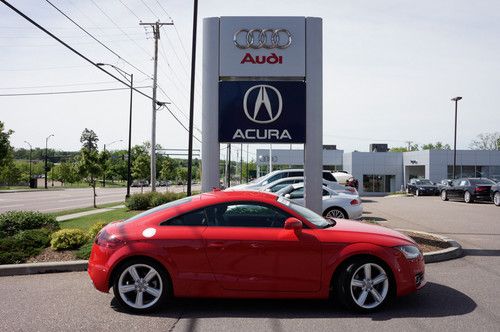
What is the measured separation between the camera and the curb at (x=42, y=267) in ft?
25.1

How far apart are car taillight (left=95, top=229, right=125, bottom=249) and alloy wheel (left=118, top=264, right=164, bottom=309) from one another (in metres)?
0.31

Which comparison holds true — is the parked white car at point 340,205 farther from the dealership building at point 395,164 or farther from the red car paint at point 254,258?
the dealership building at point 395,164

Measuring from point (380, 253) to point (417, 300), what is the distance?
1.05 metres

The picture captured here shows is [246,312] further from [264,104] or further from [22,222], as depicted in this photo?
[22,222]

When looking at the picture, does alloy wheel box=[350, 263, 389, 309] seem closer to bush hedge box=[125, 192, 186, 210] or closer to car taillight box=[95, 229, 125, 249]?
car taillight box=[95, 229, 125, 249]

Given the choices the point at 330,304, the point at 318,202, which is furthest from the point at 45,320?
the point at 318,202

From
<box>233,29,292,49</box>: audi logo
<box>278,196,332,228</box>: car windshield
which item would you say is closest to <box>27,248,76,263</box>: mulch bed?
<box>278,196,332,228</box>: car windshield

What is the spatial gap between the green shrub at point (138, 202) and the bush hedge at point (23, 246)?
12355 millimetres

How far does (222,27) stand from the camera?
10.4 m

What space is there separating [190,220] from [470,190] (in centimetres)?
2431

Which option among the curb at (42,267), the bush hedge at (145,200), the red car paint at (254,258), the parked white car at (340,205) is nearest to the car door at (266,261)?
the red car paint at (254,258)

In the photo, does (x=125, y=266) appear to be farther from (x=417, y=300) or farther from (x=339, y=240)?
(x=417, y=300)

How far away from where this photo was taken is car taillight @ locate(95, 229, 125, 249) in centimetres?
559

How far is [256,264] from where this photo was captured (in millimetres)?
5469
